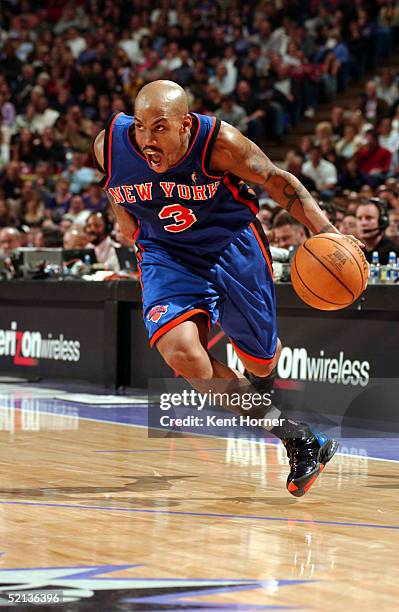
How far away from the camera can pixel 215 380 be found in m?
5.22

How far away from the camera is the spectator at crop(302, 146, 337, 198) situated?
1384 centimetres

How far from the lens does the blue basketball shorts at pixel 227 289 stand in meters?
5.27

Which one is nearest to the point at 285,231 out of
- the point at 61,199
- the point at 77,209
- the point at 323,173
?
the point at 323,173

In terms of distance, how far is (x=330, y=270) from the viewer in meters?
4.93

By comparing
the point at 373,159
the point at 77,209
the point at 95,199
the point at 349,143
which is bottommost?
the point at 77,209

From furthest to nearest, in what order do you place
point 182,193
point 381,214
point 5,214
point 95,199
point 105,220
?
point 5,214 → point 95,199 → point 105,220 → point 381,214 → point 182,193

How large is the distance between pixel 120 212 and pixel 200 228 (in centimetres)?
45

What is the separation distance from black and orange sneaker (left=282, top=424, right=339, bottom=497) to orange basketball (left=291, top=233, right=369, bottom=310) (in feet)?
2.11

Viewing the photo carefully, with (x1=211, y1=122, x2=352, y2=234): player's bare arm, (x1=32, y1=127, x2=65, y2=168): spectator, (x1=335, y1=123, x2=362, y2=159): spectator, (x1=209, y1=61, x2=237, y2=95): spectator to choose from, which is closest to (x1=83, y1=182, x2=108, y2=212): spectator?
(x1=32, y1=127, x2=65, y2=168): spectator

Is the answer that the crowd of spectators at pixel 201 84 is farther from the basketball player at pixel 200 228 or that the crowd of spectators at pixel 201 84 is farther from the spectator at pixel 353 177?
the basketball player at pixel 200 228

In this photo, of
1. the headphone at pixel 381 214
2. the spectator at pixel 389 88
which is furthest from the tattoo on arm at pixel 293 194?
the spectator at pixel 389 88

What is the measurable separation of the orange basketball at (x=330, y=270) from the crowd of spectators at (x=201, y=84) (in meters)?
7.66

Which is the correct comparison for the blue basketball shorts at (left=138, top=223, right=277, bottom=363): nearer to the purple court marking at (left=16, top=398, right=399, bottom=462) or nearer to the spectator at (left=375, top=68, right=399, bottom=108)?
the purple court marking at (left=16, top=398, right=399, bottom=462)

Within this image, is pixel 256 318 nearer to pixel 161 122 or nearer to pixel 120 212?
pixel 120 212
